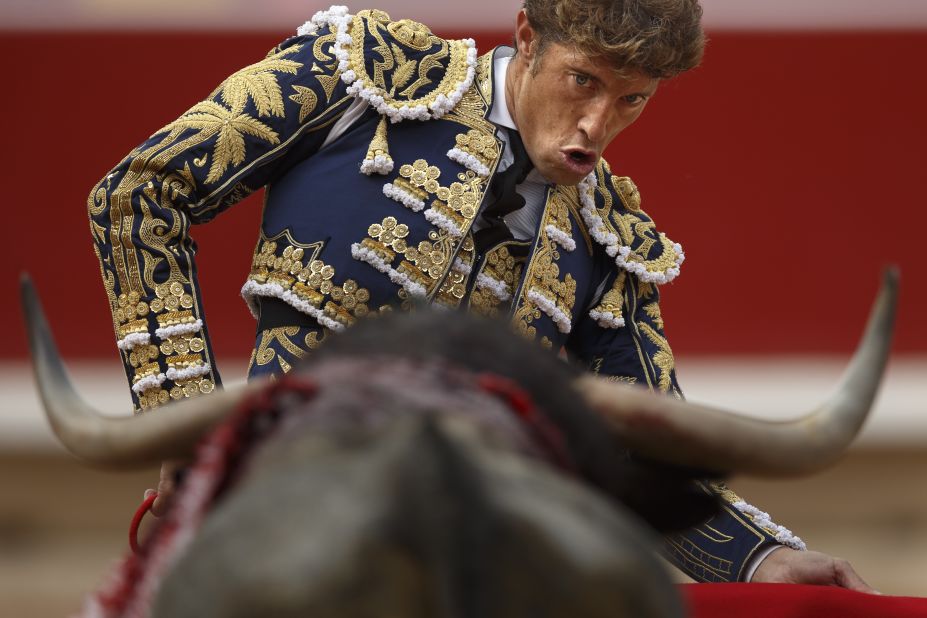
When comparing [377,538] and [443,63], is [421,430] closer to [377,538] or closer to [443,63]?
[377,538]

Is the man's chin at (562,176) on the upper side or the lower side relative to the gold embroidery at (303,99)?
lower

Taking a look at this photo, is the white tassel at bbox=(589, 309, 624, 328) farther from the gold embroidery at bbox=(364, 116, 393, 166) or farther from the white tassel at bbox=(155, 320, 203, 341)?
the white tassel at bbox=(155, 320, 203, 341)

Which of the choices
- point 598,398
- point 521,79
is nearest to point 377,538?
point 598,398

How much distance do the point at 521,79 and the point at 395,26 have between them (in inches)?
9.4

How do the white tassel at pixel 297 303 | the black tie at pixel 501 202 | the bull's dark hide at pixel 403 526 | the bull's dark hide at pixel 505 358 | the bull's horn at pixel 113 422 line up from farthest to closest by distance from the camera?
the black tie at pixel 501 202 → the white tassel at pixel 297 303 → the bull's horn at pixel 113 422 → the bull's dark hide at pixel 505 358 → the bull's dark hide at pixel 403 526

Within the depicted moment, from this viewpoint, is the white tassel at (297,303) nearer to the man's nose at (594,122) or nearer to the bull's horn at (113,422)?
the man's nose at (594,122)

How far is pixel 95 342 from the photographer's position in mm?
5285

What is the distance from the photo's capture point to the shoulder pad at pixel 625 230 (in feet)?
8.37

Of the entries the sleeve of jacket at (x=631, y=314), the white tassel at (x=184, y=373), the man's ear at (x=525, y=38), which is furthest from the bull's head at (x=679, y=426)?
the man's ear at (x=525, y=38)

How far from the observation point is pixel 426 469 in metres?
0.94

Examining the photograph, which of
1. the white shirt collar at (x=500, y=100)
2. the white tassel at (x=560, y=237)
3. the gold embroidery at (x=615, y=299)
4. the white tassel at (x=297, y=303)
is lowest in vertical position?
the gold embroidery at (x=615, y=299)

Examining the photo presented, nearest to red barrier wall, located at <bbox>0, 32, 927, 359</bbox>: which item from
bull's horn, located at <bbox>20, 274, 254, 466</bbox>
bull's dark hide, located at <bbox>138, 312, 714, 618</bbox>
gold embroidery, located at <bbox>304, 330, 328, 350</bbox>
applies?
gold embroidery, located at <bbox>304, 330, 328, 350</bbox>

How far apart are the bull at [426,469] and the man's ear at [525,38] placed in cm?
120

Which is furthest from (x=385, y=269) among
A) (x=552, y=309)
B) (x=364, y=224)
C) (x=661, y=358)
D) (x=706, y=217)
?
(x=706, y=217)
